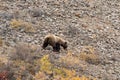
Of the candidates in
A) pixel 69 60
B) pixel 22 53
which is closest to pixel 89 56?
pixel 69 60

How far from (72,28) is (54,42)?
10.1ft

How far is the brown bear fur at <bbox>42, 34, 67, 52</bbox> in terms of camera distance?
15350 mm

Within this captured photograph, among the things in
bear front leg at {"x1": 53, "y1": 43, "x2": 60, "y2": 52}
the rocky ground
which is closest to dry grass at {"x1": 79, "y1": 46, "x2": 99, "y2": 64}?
the rocky ground

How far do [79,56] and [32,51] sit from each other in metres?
2.27

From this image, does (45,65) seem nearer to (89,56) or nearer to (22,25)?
(89,56)

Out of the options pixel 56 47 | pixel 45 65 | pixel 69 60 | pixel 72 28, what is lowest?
pixel 72 28

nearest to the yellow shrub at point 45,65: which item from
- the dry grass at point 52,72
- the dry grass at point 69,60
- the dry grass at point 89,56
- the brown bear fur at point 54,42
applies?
the dry grass at point 52,72

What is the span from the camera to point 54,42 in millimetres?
15664

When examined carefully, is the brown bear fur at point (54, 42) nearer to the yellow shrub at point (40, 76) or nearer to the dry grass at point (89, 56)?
the dry grass at point (89, 56)

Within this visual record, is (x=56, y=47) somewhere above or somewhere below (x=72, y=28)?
above

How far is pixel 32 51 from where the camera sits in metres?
14.1

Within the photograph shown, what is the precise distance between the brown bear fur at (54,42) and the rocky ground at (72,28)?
258 mm

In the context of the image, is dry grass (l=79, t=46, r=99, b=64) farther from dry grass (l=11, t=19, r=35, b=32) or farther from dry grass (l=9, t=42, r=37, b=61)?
dry grass (l=11, t=19, r=35, b=32)

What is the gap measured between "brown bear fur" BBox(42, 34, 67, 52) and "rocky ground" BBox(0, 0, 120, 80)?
258 millimetres
